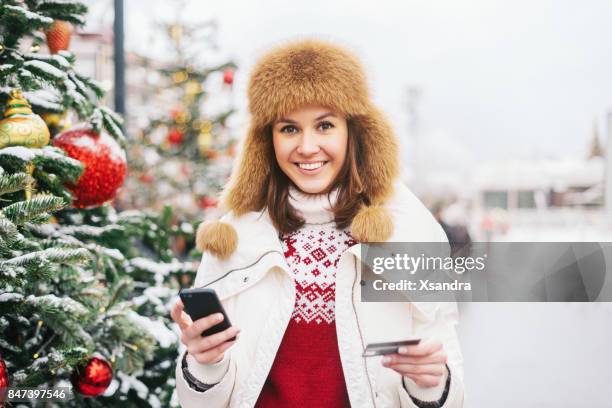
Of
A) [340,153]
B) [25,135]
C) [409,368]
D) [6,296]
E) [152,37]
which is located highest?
[152,37]

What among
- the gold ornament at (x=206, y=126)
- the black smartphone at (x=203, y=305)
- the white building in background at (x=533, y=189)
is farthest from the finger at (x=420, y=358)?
the white building in background at (x=533, y=189)

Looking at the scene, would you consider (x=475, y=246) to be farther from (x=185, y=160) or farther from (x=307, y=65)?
(x=185, y=160)

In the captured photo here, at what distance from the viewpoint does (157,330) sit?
249cm

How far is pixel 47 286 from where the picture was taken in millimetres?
2113

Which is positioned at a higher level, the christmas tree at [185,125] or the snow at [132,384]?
the christmas tree at [185,125]

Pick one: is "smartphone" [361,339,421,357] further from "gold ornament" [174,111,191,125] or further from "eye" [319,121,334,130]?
"gold ornament" [174,111,191,125]

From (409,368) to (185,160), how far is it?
5.43 m

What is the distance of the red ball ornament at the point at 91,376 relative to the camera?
2.04 metres

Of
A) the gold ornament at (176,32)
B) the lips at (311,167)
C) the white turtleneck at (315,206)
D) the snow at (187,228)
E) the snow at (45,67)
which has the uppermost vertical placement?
the gold ornament at (176,32)

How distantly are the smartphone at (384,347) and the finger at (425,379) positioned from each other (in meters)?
0.13

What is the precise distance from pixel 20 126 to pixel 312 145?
963mm

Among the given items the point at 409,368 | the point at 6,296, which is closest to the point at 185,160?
the point at 6,296

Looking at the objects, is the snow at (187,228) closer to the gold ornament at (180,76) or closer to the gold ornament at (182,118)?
the gold ornament at (182,118)

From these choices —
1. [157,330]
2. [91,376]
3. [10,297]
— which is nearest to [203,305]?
[10,297]
